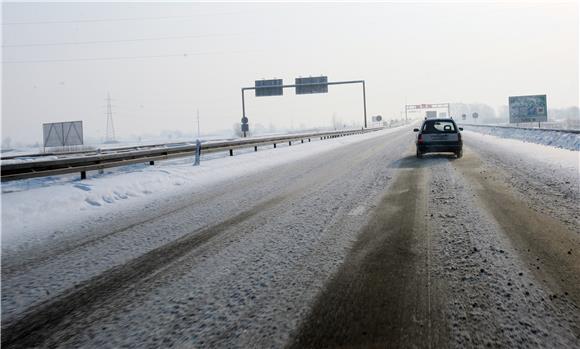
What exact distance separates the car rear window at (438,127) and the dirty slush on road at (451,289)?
395 inches

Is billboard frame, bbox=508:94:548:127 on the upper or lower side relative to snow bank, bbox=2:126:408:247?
upper

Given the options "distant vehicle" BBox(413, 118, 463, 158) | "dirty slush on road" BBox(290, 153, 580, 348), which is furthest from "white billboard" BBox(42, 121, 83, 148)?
"dirty slush on road" BBox(290, 153, 580, 348)

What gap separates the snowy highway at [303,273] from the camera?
2525mm

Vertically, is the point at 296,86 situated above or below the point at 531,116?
above

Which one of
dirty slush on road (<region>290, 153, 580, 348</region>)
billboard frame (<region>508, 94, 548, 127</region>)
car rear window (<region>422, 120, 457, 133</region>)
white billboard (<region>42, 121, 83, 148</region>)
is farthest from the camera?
billboard frame (<region>508, 94, 548, 127</region>)

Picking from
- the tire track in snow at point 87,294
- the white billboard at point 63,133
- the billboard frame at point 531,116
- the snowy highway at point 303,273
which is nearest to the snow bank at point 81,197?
the snowy highway at point 303,273

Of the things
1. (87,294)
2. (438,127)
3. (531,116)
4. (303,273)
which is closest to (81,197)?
(87,294)

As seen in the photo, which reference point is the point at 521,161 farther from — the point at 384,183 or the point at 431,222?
the point at 431,222

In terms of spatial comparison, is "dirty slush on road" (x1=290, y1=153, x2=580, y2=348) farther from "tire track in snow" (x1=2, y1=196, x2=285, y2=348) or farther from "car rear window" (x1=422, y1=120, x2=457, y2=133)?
"car rear window" (x1=422, y1=120, x2=457, y2=133)

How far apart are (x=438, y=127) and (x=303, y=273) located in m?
13.6

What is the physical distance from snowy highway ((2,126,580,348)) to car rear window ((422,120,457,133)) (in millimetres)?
7861

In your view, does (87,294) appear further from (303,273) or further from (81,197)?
(81,197)

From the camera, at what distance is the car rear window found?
14906 mm

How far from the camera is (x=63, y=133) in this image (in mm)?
34750
